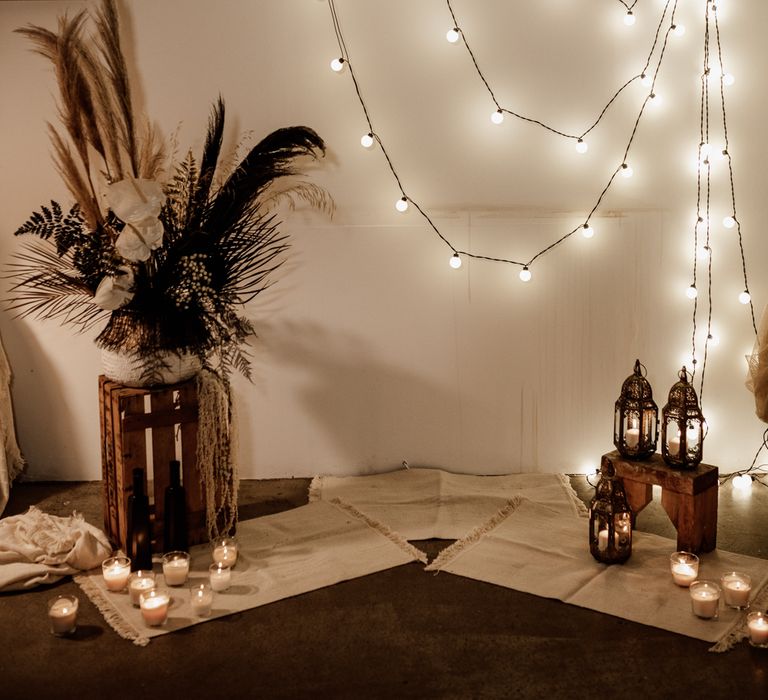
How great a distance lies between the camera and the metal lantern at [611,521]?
254 cm

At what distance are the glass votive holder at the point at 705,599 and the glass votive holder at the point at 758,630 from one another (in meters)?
0.12

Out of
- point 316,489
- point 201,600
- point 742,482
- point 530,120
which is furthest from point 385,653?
point 530,120

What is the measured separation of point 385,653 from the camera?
2.13m

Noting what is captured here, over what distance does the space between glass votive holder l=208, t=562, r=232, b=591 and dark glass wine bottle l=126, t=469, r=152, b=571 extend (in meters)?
0.25

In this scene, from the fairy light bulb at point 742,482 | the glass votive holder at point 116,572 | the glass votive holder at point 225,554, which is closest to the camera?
the glass votive holder at point 116,572

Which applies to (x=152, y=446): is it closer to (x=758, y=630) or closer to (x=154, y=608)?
(x=154, y=608)

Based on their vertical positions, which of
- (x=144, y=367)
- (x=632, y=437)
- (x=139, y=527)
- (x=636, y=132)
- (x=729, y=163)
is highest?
(x=636, y=132)

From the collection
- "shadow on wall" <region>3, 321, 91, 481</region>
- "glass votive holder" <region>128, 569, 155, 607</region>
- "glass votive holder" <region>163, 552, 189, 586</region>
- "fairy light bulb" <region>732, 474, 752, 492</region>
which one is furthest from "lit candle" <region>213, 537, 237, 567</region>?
"fairy light bulb" <region>732, 474, 752, 492</region>

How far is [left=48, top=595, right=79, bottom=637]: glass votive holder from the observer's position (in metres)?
2.18

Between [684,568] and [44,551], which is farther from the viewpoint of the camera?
[44,551]

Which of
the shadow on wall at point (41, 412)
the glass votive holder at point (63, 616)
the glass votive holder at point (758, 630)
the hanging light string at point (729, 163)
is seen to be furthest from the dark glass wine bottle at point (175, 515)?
the hanging light string at point (729, 163)

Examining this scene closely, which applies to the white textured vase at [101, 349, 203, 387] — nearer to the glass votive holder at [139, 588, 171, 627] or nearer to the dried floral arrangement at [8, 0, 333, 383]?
the dried floral arrangement at [8, 0, 333, 383]

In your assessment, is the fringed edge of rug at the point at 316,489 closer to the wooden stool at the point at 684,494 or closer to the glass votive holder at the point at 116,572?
the glass votive holder at the point at 116,572

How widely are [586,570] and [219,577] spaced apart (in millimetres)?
1070
